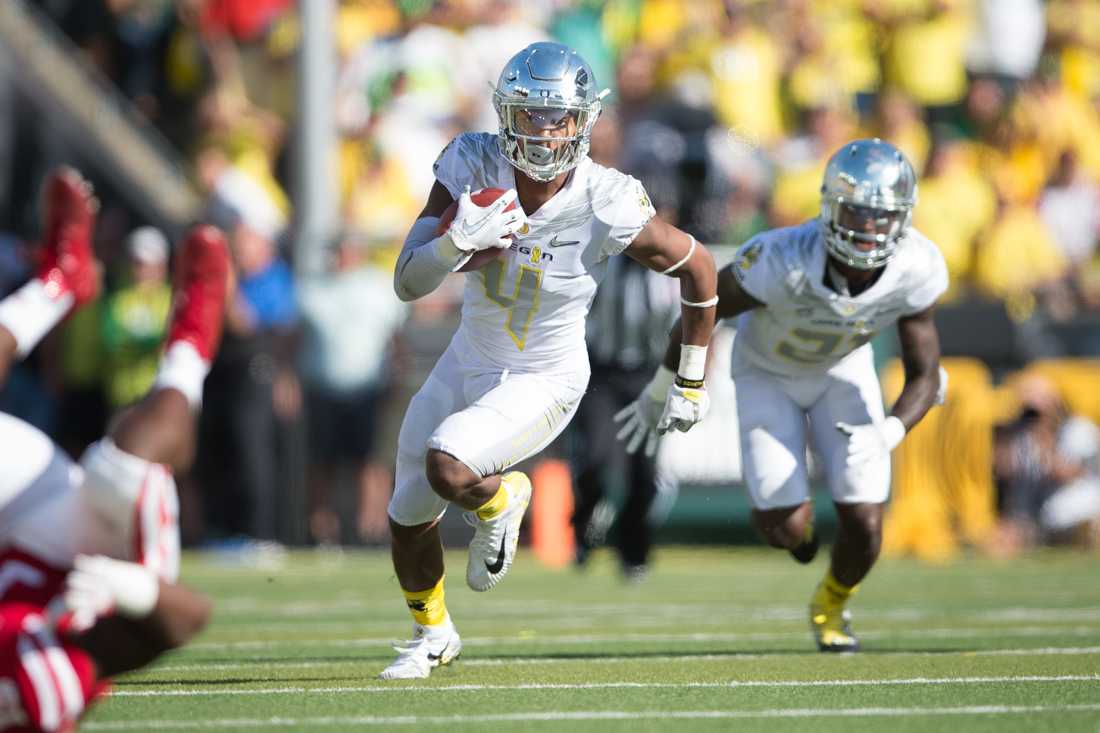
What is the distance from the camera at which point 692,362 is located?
20.6 feet

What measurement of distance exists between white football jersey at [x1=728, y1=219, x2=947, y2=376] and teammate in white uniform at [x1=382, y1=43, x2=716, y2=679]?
2.24ft

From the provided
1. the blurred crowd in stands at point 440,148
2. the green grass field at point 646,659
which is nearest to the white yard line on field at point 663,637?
the green grass field at point 646,659

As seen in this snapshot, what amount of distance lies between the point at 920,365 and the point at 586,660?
1759 millimetres

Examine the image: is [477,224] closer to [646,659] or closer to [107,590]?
[646,659]

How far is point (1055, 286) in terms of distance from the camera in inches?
490

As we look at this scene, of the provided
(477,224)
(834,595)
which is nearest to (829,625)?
(834,595)

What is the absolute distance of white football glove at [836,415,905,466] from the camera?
21.7 feet

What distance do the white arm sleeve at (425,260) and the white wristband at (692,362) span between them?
102cm

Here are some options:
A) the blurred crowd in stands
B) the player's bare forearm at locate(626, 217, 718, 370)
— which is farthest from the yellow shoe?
the blurred crowd in stands

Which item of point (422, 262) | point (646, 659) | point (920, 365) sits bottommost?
point (646, 659)

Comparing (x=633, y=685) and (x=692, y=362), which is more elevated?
(x=692, y=362)

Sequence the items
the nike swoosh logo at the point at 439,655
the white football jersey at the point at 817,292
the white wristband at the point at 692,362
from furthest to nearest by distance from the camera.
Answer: the white football jersey at the point at 817,292, the white wristband at the point at 692,362, the nike swoosh logo at the point at 439,655

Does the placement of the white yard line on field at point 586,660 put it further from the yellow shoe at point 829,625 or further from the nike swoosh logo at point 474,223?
the nike swoosh logo at point 474,223

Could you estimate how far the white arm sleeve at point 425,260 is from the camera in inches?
220
